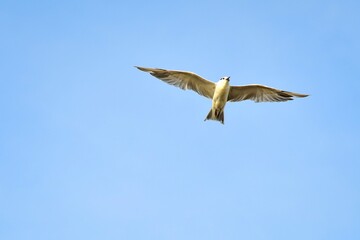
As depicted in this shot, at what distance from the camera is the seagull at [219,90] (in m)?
35.2

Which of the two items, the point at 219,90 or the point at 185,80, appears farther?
the point at 185,80

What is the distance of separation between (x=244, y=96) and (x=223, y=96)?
1.69 m

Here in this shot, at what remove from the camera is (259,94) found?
120ft

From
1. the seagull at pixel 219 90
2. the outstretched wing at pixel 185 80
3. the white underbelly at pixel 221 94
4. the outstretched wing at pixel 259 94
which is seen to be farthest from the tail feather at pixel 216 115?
the outstretched wing at pixel 259 94

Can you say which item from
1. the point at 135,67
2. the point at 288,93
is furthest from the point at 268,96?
the point at 135,67

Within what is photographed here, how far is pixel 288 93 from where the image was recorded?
36.2 metres

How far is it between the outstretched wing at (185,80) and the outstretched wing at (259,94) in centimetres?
110

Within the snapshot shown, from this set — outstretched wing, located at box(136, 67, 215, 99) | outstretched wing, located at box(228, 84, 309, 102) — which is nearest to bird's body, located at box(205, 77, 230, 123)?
outstretched wing, located at box(136, 67, 215, 99)

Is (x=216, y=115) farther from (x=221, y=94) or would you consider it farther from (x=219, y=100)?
(x=221, y=94)

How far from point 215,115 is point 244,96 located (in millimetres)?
2129

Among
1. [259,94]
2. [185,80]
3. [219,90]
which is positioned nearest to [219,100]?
[219,90]

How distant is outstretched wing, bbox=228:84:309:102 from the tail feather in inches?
53.2

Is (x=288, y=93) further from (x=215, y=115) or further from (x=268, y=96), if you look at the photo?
(x=215, y=115)

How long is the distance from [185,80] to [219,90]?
1849 millimetres
